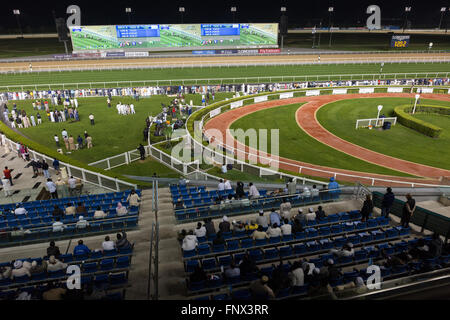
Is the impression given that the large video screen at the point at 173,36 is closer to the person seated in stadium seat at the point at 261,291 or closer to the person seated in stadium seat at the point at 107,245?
the person seated in stadium seat at the point at 107,245

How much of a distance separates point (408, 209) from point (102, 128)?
26.2 metres

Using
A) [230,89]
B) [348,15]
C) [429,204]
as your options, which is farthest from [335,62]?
[348,15]

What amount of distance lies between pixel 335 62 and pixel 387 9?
92822 mm

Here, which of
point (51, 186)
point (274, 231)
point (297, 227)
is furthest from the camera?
point (51, 186)

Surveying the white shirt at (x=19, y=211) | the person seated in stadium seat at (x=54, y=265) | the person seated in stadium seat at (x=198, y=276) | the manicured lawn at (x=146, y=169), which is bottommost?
the manicured lawn at (x=146, y=169)

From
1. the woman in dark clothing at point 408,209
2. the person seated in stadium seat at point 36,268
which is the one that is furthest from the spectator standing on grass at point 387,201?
the person seated in stadium seat at point 36,268

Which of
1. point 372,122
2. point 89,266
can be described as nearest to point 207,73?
point 372,122

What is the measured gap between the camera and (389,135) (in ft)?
92.1

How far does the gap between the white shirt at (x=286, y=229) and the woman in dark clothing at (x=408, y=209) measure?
175 inches

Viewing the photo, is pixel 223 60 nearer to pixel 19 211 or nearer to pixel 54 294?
pixel 19 211

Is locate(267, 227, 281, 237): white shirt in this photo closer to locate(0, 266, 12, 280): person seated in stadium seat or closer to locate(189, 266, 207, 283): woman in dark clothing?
locate(189, 266, 207, 283): woman in dark clothing

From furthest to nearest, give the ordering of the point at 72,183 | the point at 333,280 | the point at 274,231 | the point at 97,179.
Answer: the point at 97,179 → the point at 72,183 → the point at 274,231 → the point at 333,280

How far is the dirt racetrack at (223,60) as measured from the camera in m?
58.0

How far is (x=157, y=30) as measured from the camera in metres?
61.0
